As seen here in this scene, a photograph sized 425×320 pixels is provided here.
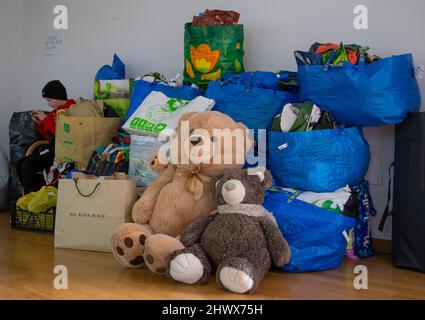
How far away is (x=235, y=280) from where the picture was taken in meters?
1.74

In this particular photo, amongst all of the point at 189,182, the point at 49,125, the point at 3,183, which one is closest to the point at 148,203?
the point at 189,182

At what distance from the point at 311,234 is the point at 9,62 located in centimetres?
331

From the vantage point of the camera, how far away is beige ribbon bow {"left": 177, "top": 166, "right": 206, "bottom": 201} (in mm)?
2166

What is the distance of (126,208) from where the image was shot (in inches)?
95.1

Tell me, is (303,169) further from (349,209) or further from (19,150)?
(19,150)

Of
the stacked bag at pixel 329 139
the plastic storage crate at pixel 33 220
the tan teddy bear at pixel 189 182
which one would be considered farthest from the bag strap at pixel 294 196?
the plastic storage crate at pixel 33 220

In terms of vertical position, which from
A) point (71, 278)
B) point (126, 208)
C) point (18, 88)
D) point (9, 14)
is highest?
point (9, 14)

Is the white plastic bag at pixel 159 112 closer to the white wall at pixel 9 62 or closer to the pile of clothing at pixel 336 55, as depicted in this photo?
the pile of clothing at pixel 336 55

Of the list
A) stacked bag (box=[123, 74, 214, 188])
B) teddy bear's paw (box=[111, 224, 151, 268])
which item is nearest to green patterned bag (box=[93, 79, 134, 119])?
stacked bag (box=[123, 74, 214, 188])
